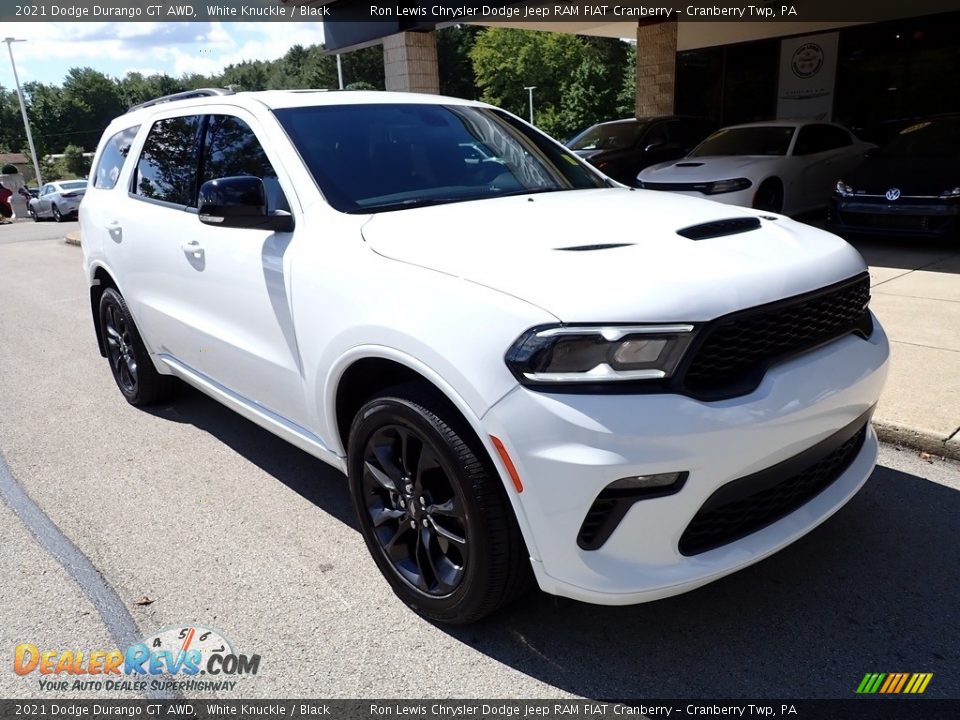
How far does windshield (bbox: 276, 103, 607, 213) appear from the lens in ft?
10.2

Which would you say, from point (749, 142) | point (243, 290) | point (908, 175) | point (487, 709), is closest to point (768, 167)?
point (749, 142)

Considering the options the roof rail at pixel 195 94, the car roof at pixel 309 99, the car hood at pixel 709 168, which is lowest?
the car hood at pixel 709 168

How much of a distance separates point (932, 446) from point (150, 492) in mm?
3937

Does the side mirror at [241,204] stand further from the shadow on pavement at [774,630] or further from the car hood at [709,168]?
the car hood at [709,168]

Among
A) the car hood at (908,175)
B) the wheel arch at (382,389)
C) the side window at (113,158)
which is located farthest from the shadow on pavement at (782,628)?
the car hood at (908,175)

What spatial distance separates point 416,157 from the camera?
336cm

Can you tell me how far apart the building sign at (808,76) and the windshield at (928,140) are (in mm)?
6955

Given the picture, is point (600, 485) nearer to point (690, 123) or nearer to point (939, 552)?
point (939, 552)

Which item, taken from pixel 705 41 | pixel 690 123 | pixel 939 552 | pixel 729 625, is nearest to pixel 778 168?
pixel 690 123

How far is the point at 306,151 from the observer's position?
3133 millimetres

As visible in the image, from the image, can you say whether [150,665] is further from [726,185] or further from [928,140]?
[928,140]

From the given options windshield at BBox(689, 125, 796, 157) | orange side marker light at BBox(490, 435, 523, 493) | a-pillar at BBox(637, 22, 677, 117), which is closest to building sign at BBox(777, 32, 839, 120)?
a-pillar at BBox(637, 22, 677, 117)

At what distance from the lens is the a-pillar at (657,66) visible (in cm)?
1538

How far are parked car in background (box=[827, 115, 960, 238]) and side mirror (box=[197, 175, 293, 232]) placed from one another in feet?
25.8
